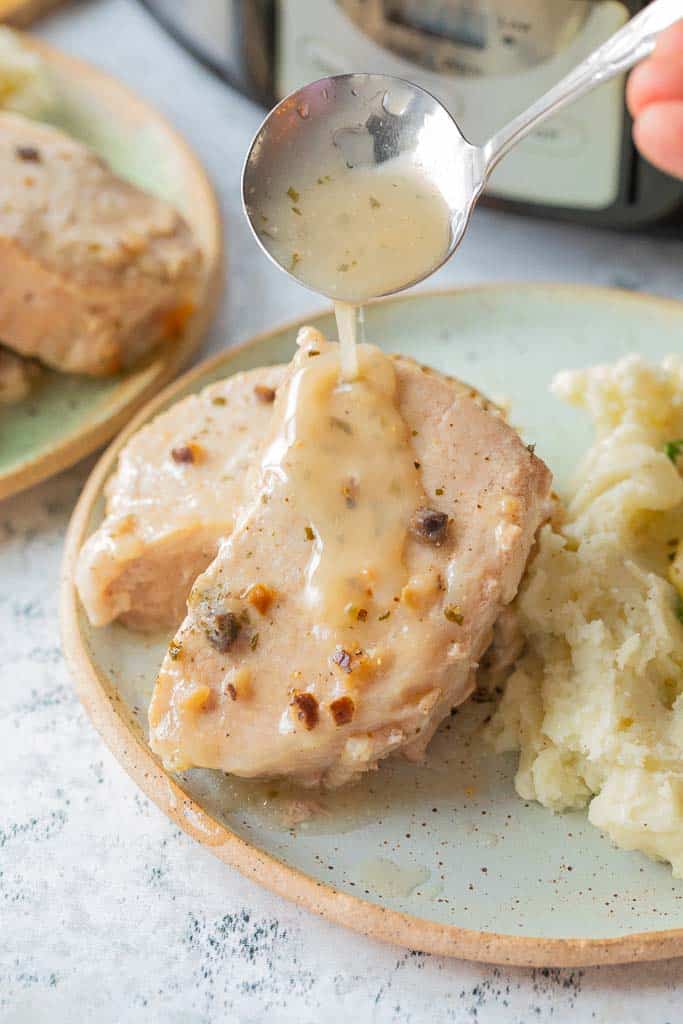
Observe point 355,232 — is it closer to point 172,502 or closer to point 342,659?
point 172,502

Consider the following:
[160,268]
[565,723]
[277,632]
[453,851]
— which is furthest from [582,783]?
[160,268]

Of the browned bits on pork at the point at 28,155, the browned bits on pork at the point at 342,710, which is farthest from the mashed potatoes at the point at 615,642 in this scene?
the browned bits on pork at the point at 28,155

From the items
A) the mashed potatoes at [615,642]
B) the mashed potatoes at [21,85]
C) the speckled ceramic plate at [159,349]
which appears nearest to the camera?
the mashed potatoes at [615,642]

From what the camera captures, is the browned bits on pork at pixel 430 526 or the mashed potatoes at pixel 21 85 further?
the mashed potatoes at pixel 21 85

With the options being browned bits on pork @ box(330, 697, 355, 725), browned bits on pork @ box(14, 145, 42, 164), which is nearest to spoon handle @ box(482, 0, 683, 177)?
browned bits on pork @ box(330, 697, 355, 725)

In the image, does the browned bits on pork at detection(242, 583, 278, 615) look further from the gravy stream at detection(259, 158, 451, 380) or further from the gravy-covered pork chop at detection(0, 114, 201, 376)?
the gravy-covered pork chop at detection(0, 114, 201, 376)

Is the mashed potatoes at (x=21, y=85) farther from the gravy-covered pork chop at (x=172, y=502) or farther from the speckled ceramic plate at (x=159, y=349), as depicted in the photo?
the gravy-covered pork chop at (x=172, y=502)
